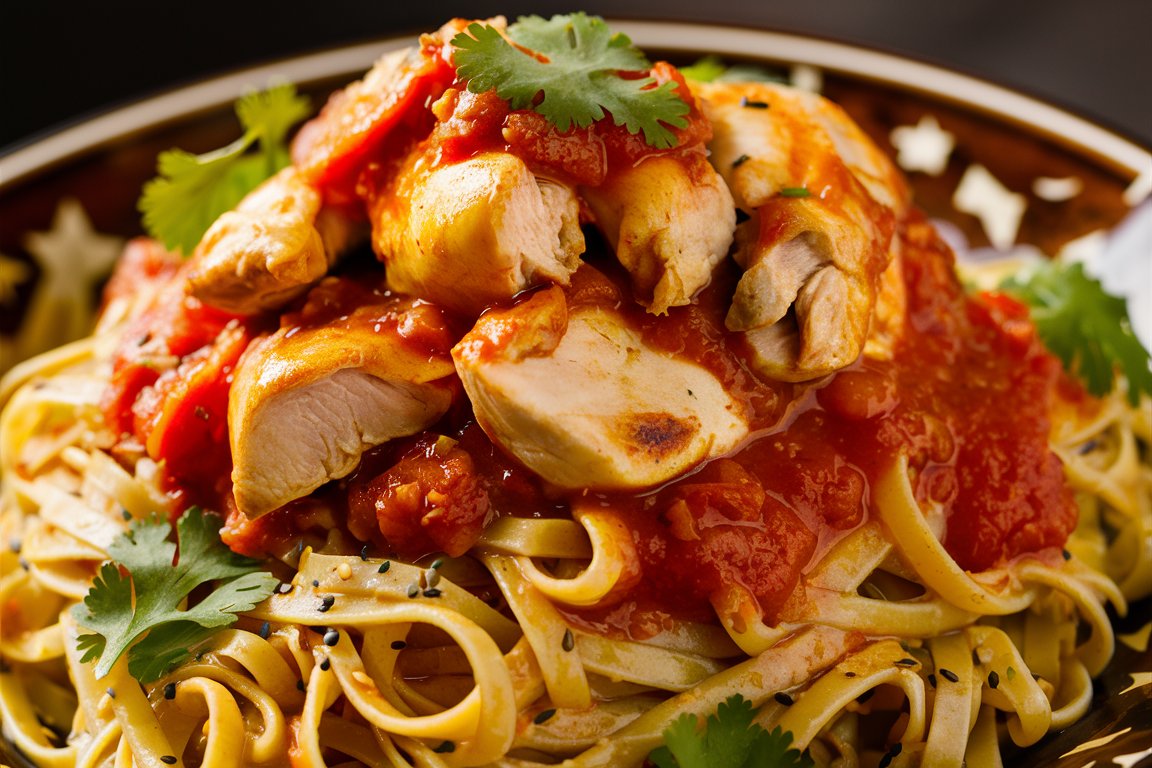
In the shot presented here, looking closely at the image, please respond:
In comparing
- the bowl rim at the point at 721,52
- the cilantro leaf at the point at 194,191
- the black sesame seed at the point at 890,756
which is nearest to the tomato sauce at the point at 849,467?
the black sesame seed at the point at 890,756

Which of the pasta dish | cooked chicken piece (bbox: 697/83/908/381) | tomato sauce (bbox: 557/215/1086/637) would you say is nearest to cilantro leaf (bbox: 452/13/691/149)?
the pasta dish

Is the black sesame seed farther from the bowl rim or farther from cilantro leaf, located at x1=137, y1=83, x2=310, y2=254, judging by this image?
cilantro leaf, located at x1=137, y1=83, x2=310, y2=254

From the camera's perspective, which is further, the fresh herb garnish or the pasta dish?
the pasta dish

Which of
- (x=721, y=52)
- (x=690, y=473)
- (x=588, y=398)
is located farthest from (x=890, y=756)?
(x=721, y=52)

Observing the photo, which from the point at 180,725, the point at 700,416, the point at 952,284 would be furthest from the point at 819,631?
the point at 180,725

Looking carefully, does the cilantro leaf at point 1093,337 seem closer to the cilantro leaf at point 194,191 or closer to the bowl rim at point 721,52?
the bowl rim at point 721,52

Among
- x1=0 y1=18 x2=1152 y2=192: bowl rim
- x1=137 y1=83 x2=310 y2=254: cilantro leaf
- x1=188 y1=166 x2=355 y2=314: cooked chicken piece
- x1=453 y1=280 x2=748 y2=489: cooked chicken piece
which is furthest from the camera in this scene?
x1=0 y1=18 x2=1152 y2=192: bowl rim
